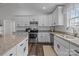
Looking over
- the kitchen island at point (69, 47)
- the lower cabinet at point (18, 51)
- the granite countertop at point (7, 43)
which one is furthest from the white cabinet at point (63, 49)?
the granite countertop at point (7, 43)

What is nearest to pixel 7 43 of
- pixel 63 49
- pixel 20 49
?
pixel 20 49

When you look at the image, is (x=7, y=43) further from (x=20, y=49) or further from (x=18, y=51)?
(x=18, y=51)

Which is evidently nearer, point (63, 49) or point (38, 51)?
point (38, 51)

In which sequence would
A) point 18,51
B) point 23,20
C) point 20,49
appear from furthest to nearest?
point 20,49 → point 23,20 → point 18,51

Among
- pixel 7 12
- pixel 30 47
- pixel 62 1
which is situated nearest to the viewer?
pixel 62 1

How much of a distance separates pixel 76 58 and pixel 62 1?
249mm

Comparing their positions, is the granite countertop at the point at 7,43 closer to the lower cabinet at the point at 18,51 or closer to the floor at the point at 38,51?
the lower cabinet at the point at 18,51

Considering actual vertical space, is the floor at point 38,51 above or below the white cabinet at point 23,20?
below

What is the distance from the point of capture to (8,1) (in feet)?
1.53

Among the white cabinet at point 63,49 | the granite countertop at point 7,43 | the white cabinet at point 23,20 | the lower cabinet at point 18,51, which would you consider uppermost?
the white cabinet at point 23,20

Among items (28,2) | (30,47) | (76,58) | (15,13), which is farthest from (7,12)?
(76,58)

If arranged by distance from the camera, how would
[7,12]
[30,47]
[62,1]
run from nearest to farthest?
[62,1]
[7,12]
[30,47]

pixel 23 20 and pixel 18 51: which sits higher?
pixel 23 20

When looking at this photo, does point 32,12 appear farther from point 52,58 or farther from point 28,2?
point 52,58
